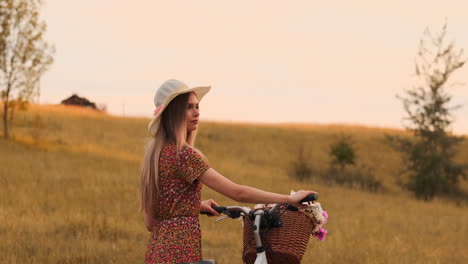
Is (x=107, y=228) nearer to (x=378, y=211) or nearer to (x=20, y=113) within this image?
(x=378, y=211)

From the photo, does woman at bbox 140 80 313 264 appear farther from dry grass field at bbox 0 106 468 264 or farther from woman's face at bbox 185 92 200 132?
dry grass field at bbox 0 106 468 264

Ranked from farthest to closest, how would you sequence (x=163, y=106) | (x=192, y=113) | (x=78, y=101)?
(x=78, y=101), (x=192, y=113), (x=163, y=106)

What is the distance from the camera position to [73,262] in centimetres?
949

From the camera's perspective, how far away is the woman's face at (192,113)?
400 centimetres

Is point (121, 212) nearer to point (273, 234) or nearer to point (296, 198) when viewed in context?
point (273, 234)

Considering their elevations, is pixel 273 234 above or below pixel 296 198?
below

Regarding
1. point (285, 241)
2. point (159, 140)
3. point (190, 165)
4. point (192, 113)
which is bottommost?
point (285, 241)

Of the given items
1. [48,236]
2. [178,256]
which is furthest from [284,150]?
[178,256]

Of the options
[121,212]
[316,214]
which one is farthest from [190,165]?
[121,212]

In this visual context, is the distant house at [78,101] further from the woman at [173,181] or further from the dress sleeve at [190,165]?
the dress sleeve at [190,165]

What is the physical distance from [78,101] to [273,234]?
2312 inches

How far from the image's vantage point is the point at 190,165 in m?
3.79

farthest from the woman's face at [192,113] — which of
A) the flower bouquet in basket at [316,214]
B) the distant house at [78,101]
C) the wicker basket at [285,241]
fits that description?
the distant house at [78,101]

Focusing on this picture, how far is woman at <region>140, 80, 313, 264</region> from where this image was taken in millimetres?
3852
